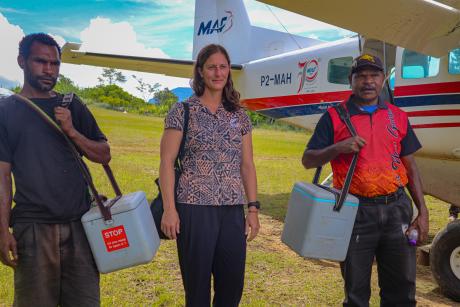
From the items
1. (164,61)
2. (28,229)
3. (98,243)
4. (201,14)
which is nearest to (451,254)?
(98,243)

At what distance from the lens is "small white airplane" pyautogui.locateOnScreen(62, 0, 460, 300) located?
2970 mm

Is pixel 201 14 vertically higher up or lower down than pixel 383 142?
higher up

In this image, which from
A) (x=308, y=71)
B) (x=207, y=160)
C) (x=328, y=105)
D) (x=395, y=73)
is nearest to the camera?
(x=207, y=160)

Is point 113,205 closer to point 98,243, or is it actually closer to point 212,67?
point 98,243

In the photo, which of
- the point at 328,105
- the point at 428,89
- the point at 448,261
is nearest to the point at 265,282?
the point at 448,261

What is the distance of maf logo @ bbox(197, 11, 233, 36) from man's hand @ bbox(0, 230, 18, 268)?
914cm

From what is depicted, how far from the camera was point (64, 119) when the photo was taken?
1.93 metres

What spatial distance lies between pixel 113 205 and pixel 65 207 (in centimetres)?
21

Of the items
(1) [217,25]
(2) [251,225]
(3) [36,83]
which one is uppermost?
(1) [217,25]

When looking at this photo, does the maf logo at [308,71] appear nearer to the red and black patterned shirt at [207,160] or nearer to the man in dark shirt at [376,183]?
the man in dark shirt at [376,183]

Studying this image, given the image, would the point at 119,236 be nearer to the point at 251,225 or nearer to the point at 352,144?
the point at 251,225

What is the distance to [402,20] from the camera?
299cm

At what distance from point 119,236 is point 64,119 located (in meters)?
0.58

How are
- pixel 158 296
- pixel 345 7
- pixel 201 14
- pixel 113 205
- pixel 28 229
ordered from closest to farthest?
pixel 28 229 < pixel 113 205 < pixel 345 7 < pixel 158 296 < pixel 201 14
